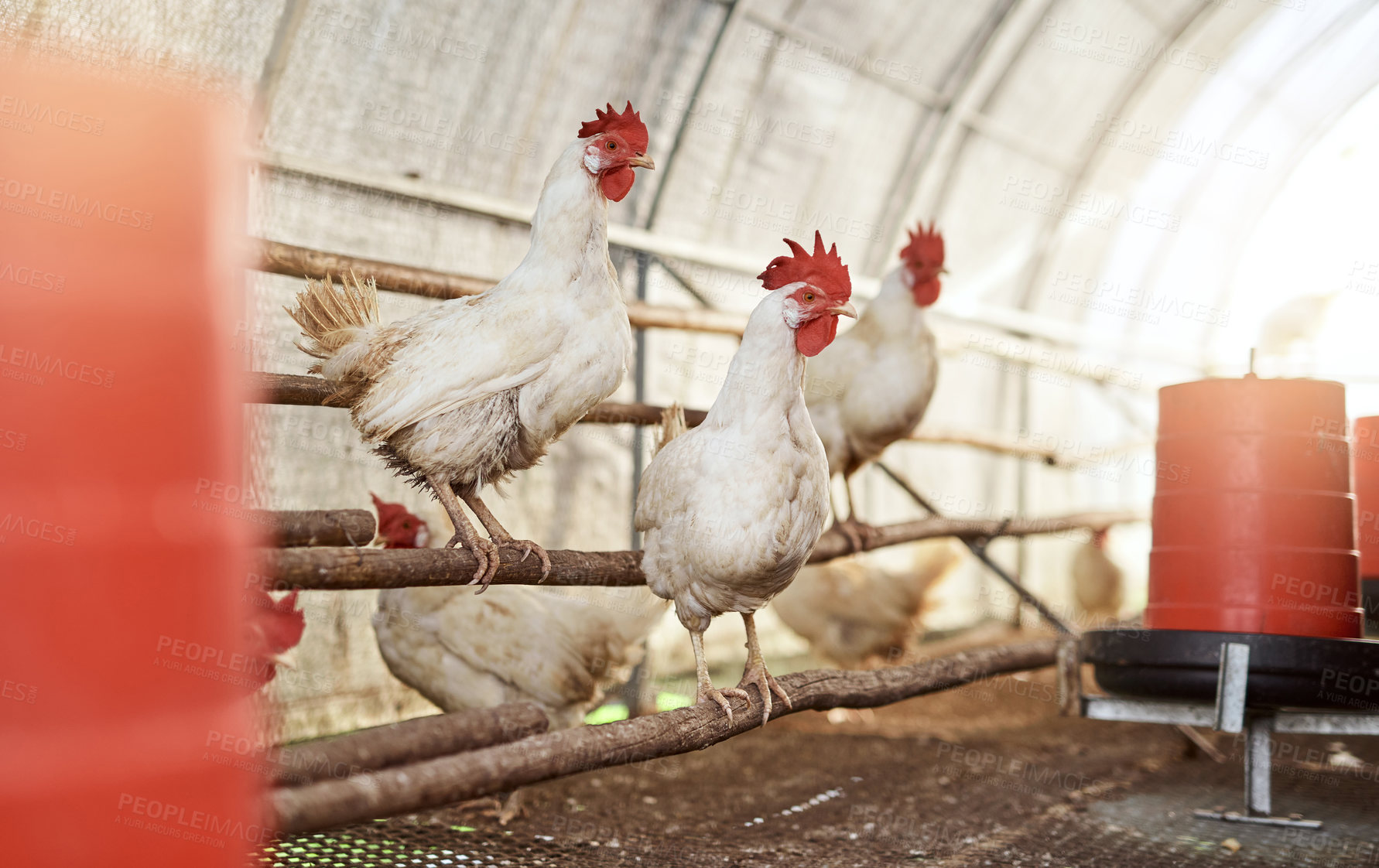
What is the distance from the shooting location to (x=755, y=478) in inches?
83.0

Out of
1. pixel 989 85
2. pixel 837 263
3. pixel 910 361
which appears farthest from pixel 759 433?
pixel 989 85

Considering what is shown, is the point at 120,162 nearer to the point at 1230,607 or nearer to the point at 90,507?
the point at 90,507

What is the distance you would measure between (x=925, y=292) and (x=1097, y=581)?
3.68 meters

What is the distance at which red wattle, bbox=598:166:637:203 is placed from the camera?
2211mm

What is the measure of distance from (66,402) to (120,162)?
0.19m

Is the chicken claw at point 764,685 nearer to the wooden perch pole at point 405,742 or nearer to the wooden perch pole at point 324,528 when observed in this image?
the wooden perch pole at point 405,742

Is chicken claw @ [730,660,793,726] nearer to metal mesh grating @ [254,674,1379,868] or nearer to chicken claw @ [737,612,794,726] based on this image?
chicken claw @ [737,612,794,726]

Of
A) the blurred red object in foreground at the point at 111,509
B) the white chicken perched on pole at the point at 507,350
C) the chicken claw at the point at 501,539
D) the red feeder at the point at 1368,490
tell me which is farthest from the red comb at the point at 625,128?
the red feeder at the point at 1368,490

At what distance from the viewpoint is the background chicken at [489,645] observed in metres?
2.87

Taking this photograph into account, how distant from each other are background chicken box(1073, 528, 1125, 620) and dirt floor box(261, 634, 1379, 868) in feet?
6.71

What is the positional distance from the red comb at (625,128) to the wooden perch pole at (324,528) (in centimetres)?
115

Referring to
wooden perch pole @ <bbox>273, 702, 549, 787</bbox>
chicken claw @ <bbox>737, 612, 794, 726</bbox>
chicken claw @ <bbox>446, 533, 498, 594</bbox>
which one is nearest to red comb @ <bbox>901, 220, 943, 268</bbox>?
chicken claw @ <bbox>737, 612, 794, 726</bbox>

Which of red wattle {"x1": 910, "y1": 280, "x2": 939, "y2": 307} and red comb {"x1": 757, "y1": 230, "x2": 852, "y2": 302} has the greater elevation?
red wattle {"x1": 910, "y1": 280, "x2": 939, "y2": 307}

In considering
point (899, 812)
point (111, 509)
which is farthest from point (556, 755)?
point (899, 812)
